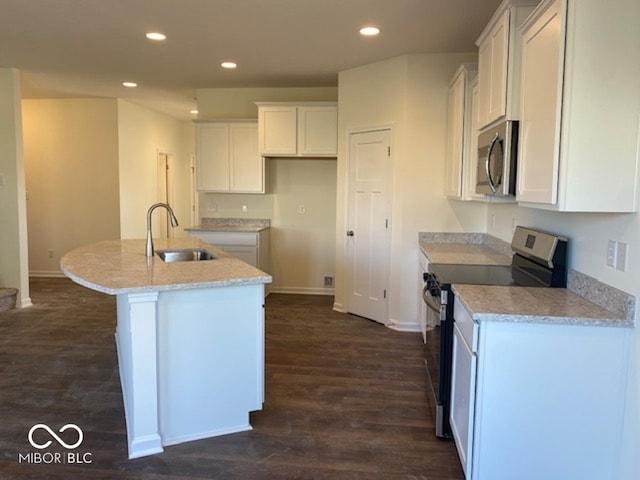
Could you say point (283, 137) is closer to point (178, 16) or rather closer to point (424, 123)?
point (424, 123)

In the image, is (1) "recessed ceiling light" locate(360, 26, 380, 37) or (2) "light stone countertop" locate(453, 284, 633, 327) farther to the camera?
(1) "recessed ceiling light" locate(360, 26, 380, 37)

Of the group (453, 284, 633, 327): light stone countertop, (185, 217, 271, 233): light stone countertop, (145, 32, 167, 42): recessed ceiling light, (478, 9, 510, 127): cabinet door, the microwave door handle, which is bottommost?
(453, 284, 633, 327): light stone countertop

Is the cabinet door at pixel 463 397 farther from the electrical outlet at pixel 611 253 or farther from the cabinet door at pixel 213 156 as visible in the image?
the cabinet door at pixel 213 156

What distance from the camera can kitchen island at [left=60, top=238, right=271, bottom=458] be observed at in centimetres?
235

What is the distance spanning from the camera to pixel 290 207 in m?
6.20

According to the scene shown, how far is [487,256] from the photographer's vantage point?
11.9ft

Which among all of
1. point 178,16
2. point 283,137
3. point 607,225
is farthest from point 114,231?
point 607,225

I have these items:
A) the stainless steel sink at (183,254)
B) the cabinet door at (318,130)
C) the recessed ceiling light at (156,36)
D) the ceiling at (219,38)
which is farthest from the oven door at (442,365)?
the cabinet door at (318,130)

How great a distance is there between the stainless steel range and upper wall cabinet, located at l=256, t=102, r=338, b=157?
3.02 m

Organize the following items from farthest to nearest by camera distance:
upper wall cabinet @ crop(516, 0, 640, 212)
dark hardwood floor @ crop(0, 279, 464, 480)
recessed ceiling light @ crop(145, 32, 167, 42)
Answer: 1. recessed ceiling light @ crop(145, 32, 167, 42)
2. dark hardwood floor @ crop(0, 279, 464, 480)
3. upper wall cabinet @ crop(516, 0, 640, 212)

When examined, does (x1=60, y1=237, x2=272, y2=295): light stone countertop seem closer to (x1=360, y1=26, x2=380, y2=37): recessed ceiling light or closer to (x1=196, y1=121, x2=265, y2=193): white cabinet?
(x1=360, y1=26, x2=380, y2=37): recessed ceiling light

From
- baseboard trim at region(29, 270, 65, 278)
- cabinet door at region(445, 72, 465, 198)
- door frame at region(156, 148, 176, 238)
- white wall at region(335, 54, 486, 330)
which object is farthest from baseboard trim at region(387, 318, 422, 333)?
door frame at region(156, 148, 176, 238)

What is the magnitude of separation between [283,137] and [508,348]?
4.20 m

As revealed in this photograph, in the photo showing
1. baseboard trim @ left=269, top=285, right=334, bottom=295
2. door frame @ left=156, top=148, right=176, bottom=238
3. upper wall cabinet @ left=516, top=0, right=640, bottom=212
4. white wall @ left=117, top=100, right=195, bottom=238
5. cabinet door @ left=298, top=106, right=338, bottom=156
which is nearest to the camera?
upper wall cabinet @ left=516, top=0, right=640, bottom=212
